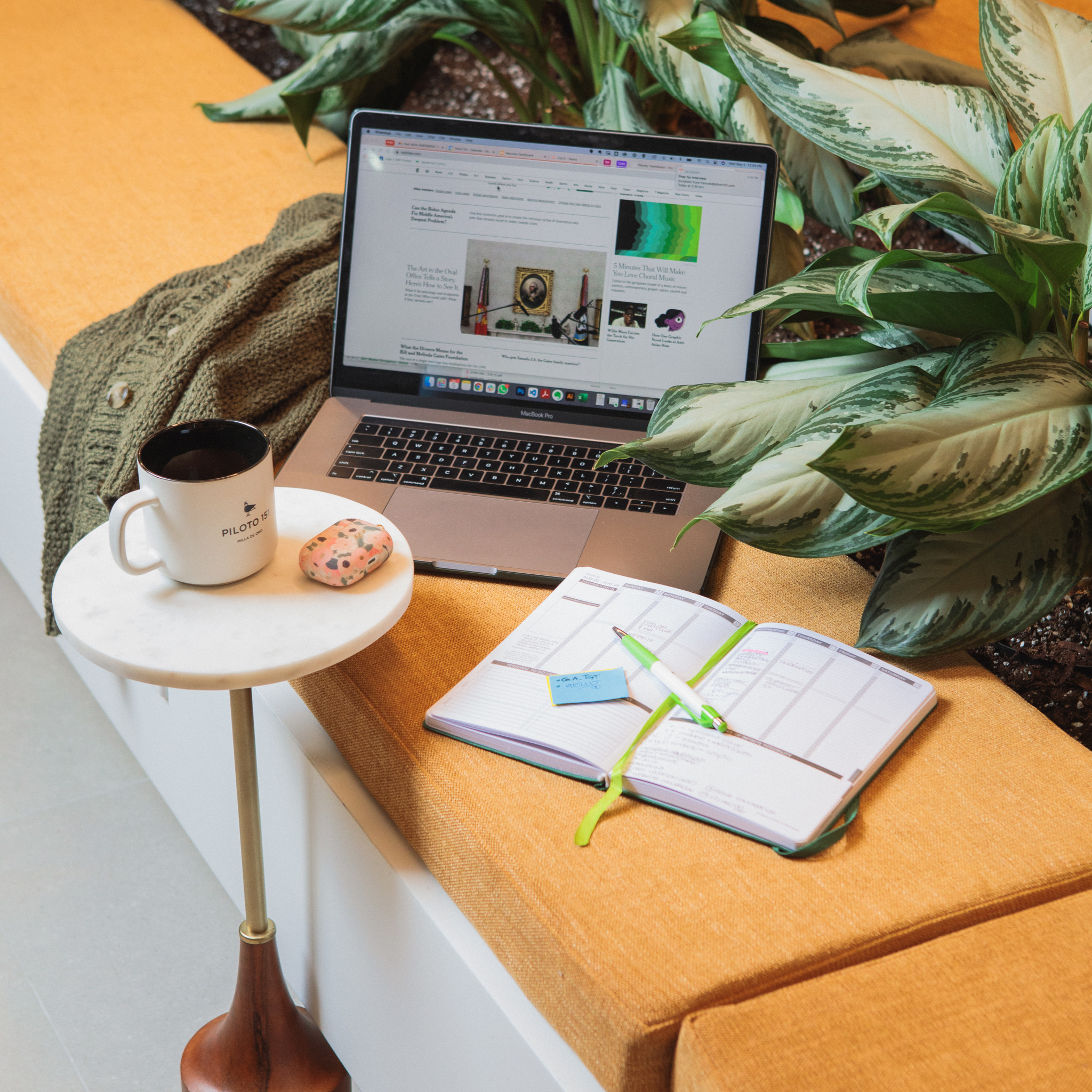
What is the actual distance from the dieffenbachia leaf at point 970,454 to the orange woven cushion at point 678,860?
0.57 feet

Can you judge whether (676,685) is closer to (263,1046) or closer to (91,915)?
(263,1046)

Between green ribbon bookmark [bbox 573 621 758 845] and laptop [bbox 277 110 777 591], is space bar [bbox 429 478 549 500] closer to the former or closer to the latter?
laptop [bbox 277 110 777 591]

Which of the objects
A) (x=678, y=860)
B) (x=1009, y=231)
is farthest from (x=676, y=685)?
(x=1009, y=231)

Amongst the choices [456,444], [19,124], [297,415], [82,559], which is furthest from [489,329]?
[19,124]

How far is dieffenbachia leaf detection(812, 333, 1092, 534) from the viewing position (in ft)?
2.26

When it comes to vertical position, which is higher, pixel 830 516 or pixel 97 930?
pixel 830 516

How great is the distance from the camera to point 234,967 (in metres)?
1.19

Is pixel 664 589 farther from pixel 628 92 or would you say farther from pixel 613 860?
pixel 628 92

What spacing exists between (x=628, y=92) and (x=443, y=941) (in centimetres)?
96

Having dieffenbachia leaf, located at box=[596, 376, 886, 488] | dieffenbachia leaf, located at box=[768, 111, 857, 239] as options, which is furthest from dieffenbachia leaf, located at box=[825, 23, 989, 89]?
dieffenbachia leaf, located at box=[596, 376, 886, 488]

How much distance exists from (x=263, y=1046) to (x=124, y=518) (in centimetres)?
43

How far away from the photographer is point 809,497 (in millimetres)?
789

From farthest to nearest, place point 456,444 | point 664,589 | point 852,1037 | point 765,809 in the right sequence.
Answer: point 456,444 < point 664,589 < point 765,809 < point 852,1037

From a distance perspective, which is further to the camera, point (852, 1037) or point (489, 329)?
point (489, 329)
